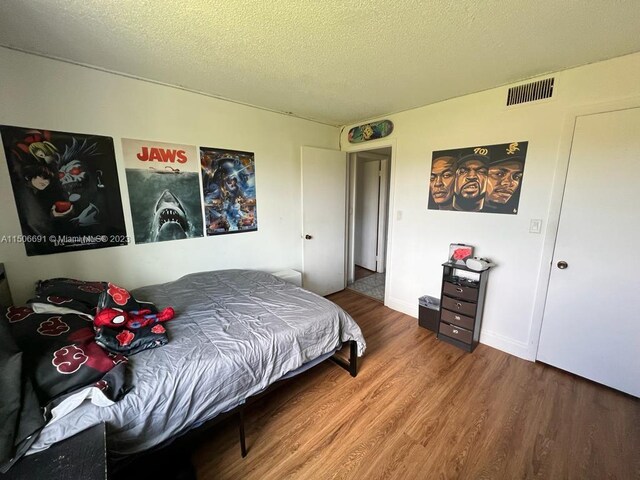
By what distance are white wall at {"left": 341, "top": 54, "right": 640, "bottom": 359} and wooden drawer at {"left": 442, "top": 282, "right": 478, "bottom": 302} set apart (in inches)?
10.7

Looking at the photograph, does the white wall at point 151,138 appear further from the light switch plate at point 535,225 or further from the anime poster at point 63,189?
the light switch plate at point 535,225

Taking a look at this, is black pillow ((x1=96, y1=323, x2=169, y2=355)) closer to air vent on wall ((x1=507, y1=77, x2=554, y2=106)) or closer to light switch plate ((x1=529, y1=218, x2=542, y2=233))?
light switch plate ((x1=529, y1=218, x2=542, y2=233))

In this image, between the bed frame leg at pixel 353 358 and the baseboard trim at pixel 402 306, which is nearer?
the bed frame leg at pixel 353 358

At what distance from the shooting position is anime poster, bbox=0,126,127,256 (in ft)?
5.77

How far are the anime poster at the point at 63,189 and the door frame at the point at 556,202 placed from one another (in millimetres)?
3493

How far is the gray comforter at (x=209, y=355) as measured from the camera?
43.2 inches

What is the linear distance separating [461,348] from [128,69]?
3.67 m

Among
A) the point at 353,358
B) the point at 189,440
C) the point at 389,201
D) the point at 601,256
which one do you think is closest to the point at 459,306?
the point at 601,256

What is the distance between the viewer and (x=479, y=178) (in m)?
2.41

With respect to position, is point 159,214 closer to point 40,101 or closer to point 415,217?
point 40,101

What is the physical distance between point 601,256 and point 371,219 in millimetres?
3147

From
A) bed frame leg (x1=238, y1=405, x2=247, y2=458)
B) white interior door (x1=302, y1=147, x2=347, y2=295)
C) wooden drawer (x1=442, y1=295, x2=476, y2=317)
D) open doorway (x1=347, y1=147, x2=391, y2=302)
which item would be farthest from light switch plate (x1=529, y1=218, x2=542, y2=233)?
bed frame leg (x1=238, y1=405, x2=247, y2=458)

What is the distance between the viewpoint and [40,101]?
177cm

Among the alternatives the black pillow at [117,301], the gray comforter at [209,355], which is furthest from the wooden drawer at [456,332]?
the black pillow at [117,301]
